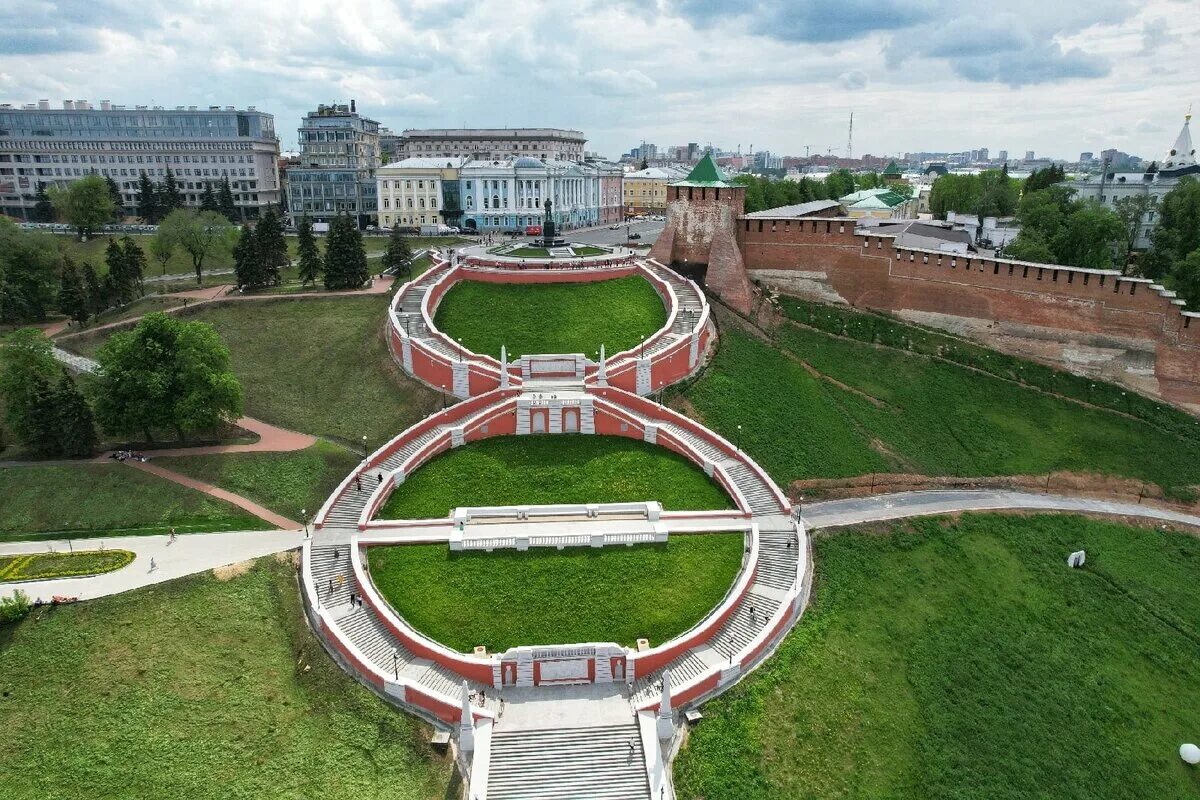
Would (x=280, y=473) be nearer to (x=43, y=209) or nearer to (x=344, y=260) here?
(x=344, y=260)

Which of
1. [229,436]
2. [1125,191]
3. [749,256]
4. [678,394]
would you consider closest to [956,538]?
[678,394]

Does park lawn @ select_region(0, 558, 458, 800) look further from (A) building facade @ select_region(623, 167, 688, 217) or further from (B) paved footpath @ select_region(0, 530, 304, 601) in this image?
(A) building facade @ select_region(623, 167, 688, 217)

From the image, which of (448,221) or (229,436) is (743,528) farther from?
(448,221)

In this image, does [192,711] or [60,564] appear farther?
[60,564]

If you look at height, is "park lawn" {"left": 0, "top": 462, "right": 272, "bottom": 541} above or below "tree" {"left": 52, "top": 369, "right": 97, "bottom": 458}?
below

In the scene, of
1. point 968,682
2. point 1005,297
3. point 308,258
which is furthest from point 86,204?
point 968,682

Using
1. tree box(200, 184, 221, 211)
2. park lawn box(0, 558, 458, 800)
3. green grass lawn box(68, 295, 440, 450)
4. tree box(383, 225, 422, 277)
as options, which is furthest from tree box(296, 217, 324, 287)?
tree box(200, 184, 221, 211)
